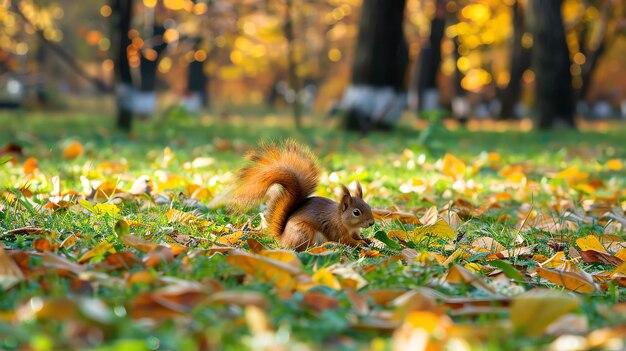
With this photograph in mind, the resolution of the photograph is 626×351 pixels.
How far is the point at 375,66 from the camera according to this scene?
12539 mm

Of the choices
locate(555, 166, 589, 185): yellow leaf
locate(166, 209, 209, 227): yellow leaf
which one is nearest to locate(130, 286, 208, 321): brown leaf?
locate(166, 209, 209, 227): yellow leaf

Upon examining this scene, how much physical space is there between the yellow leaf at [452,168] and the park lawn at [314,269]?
15 millimetres

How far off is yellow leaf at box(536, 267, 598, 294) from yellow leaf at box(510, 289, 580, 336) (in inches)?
33.5

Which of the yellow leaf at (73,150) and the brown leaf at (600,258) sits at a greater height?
the brown leaf at (600,258)

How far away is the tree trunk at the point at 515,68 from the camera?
23000 mm

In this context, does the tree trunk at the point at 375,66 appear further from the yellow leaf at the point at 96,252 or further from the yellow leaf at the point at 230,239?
the yellow leaf at the point at 96,252

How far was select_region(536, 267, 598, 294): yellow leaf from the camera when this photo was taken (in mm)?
2760

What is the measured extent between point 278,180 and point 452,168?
2686 mm

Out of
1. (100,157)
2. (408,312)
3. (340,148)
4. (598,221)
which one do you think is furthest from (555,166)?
(408,312)

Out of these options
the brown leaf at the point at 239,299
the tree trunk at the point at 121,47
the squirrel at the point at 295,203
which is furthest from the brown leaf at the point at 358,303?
the tree trunk at the point at 121,47

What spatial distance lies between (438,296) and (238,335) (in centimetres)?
71

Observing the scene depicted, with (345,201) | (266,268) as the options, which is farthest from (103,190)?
(266,268)

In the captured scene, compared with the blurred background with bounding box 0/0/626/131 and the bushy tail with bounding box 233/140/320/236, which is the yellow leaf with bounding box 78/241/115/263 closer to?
the bushy tail with bounding box 233/140/320/236

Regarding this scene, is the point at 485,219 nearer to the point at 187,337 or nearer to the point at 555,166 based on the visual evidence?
the point at 187,337
